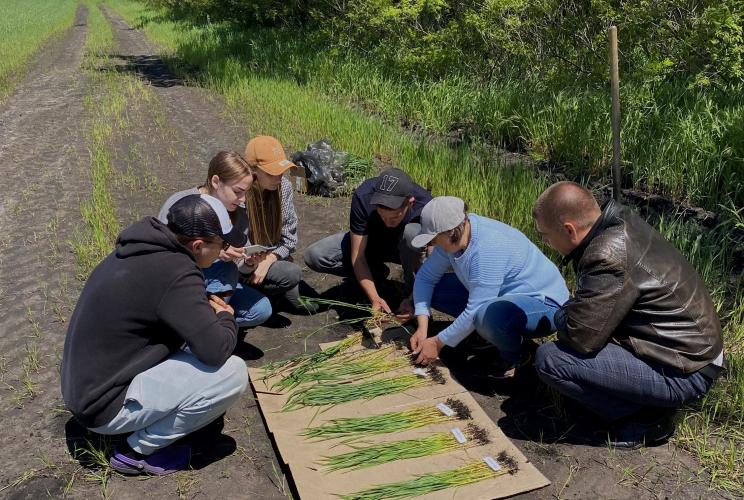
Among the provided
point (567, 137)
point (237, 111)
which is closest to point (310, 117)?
point (237, 111)

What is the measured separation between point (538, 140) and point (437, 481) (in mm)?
4405

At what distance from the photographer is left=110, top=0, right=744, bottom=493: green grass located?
2986 mm

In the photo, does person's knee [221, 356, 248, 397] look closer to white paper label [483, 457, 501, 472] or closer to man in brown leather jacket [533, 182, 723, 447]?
white paper label [483, 457, 501, 472]

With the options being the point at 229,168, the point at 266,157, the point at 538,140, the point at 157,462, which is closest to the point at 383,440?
the point at 157,462

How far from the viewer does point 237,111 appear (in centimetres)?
923

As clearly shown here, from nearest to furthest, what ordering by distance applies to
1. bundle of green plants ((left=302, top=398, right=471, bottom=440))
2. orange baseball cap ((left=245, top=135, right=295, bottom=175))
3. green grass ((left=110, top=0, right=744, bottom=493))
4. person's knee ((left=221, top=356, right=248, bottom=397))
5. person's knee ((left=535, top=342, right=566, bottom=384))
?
person's knee ((left=221, top=356, right=248, bottom=397)), person's knee ((left=535, top=342, right=566, bottom=384)), bundle of green plants ((left=302, top=398, right=471, bottom=440)), green grass ((left=110, top=0, right=744, bottom=493)), orange baseball cap ((left=245, top=135, right=295, bottom=175))

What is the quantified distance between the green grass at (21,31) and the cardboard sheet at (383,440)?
35.9ft

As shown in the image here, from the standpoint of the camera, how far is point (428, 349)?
302cm

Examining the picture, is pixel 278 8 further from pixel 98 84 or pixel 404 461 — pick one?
pixel 404 461

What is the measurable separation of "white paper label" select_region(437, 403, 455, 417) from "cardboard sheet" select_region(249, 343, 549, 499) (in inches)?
1.9

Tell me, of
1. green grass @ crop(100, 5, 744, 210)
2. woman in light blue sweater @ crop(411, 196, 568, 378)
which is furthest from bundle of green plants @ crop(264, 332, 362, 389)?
green grass @ crop(100, 5, 744, 210)

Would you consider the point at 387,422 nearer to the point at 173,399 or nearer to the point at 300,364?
the point at 300,364

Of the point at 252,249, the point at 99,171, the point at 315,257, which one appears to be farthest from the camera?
the point at 99,171


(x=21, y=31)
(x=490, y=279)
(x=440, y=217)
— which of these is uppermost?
(x=21, y=31)
